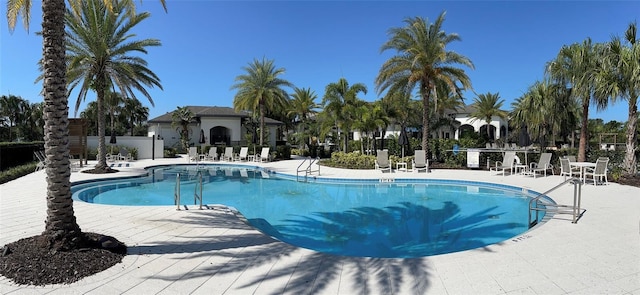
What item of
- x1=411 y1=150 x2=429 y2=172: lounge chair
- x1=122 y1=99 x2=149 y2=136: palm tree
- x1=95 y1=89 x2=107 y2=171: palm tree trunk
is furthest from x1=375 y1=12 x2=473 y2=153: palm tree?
x1=122 y1=99 x2=149 y2=136: palm tree

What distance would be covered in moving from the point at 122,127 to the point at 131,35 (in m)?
36.9

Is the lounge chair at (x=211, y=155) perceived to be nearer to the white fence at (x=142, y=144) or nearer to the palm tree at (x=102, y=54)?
the white fence at (x=142, y=144)

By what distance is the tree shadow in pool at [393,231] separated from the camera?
251 inches

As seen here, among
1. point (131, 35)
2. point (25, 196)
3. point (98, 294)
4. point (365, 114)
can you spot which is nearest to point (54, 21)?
point (98, 294)

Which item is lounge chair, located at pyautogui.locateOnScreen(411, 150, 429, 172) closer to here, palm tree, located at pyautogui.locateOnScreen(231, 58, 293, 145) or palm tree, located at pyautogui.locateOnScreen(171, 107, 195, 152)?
palm tree, located at pyautogui.locateOnScreen(231, 58, 293, 145)

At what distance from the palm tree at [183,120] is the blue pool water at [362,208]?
16.3m

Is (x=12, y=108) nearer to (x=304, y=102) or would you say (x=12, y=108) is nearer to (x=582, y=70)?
(x=304, y=102)

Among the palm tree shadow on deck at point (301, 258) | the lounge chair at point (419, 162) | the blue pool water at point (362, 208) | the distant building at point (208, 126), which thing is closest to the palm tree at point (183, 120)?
the distant building at point (208, 126)

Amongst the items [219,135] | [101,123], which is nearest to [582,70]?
[101,123]

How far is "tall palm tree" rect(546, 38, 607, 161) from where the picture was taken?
12.7m

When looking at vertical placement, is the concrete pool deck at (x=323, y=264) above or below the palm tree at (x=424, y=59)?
below

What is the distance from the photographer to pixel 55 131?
4.28 meters

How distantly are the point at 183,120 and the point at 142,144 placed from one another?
6036mm

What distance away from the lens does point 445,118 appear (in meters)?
35.3
